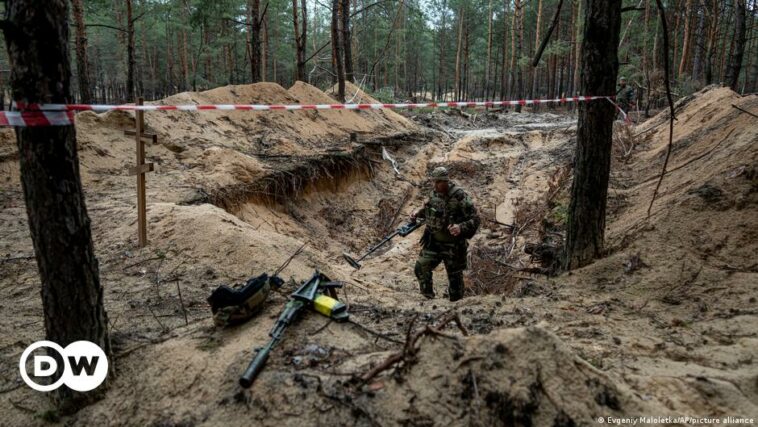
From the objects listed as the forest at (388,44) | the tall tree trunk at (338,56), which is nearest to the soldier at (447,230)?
the tall tree trunk at (338,56)

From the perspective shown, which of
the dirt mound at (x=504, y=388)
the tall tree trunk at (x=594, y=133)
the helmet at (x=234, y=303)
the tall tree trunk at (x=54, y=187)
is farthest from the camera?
the tall tree trunk at (x=594, y=133)

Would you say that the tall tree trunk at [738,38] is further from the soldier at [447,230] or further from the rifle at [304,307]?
the rifle at [304,307]

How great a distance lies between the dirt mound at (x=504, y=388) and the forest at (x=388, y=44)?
13746mm

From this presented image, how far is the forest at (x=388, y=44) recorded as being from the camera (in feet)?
59.0

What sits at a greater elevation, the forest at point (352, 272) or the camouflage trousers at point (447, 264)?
the forest at point (352, 272)

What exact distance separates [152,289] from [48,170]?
245 centimetres

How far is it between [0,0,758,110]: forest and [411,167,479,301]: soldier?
33.6 ft

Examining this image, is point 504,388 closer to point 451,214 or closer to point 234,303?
point 234,303

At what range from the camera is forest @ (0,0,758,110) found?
59.0 ft

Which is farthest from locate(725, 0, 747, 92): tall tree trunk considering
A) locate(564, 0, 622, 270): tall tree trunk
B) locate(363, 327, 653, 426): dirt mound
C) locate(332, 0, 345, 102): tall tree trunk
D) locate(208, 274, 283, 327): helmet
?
locate(208, 274, 283, 327): helmet

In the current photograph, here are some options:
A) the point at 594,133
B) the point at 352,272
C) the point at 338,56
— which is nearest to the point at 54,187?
the point at 594,133

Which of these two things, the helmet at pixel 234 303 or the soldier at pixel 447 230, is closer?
the helmet at pixel 234 303

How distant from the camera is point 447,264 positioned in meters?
6.04

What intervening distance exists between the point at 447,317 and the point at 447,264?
2910 mm
